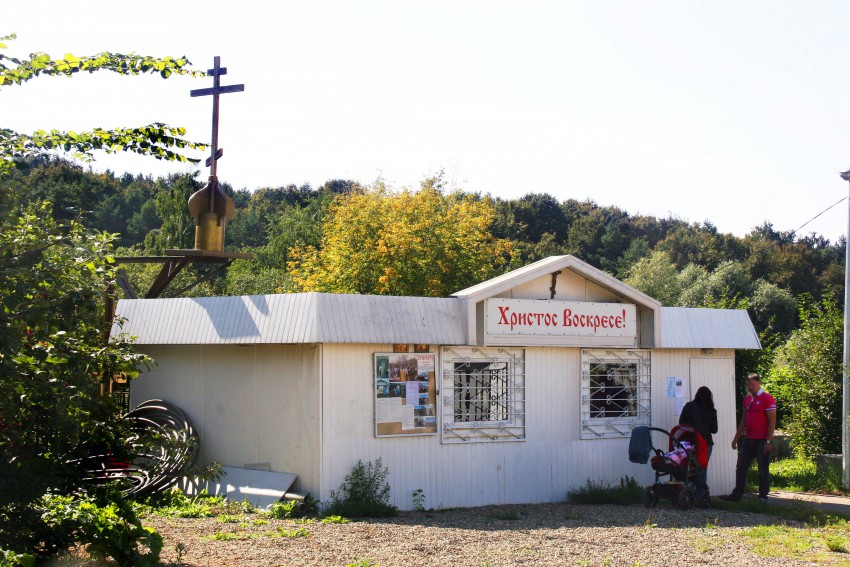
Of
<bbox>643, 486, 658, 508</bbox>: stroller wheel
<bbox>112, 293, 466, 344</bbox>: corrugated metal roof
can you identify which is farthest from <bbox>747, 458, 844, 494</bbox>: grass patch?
<bbox>112, 293, 466, 344</bbox>: corrugated metal roof

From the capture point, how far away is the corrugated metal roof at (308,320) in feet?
41.1

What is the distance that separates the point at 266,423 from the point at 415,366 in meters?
2.18

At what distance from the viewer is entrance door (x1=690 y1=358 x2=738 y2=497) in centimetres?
1694

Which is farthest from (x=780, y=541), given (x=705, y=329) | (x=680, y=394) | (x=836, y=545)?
(x=705, y=329)

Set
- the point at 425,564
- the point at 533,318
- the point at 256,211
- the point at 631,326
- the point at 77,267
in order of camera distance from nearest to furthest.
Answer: the point at 77,267 < the point at 425,564 < the point at 533,318 < the point at 631,326 < the point at 256,211

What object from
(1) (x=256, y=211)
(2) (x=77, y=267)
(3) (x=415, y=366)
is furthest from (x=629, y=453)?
(1) (x=256, y=211)

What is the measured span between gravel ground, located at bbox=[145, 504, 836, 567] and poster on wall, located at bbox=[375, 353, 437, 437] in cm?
122

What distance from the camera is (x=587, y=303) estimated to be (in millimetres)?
15148

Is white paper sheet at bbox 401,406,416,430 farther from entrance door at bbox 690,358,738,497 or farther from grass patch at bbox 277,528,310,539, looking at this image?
entrance door at bbox 690,358,738,497

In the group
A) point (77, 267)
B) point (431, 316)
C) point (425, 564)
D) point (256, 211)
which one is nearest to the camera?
point (77, 267)

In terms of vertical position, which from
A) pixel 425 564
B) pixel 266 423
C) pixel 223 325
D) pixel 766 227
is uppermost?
pixel 766 227

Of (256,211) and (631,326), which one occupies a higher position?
(256,211)

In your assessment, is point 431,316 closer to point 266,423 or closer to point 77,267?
point 266,423

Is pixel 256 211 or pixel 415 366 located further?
pixel 256 211
